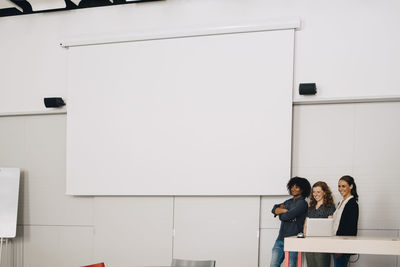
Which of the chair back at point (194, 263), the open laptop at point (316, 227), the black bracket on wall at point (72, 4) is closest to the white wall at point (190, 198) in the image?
the black bracket on wall at point (72, 4)

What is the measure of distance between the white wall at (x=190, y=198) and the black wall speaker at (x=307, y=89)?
0.58ft

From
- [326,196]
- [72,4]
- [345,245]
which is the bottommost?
[345,245]

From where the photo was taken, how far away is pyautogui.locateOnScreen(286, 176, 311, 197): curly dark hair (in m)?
5.80

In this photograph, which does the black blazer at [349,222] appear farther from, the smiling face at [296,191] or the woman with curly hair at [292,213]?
the smiling face at [296,191]

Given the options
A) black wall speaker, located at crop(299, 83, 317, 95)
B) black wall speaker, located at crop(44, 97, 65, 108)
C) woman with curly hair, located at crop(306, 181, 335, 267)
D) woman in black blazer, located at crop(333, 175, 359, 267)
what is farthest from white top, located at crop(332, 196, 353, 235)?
black wall speaker, located at crop(44, 97, 65, 108)

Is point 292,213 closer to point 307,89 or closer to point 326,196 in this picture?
point 326,196

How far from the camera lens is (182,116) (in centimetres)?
668

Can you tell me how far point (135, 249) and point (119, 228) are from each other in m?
0.37

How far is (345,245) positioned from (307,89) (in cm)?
224

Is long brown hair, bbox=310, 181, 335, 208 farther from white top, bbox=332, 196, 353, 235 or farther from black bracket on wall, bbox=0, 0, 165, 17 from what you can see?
black bracket on wall, bbox=0, 0, 165, 17

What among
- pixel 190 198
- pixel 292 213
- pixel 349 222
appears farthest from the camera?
pixel 190 198

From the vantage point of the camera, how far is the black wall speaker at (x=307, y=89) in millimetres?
6102

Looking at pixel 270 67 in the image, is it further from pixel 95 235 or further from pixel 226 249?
pixel 95 235

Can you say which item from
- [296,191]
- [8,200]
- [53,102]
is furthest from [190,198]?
[8,200]
